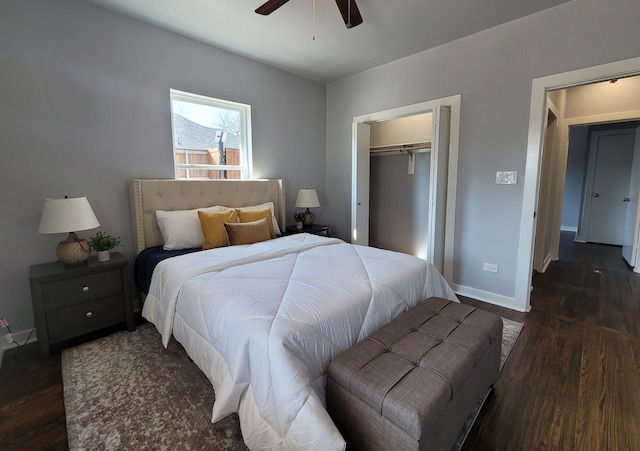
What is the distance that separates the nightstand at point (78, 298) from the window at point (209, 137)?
1.24m

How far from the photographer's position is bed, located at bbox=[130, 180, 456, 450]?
1203mm

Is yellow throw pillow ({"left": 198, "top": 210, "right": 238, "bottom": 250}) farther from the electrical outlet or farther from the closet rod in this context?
the closet rod

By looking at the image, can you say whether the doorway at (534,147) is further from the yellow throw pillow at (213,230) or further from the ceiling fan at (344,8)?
the yellow throw pillow at (213,230)

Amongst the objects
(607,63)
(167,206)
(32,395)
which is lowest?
(32,395)

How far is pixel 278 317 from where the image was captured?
1.38 metres

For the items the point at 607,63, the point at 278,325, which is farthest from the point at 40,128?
the point at 607,63

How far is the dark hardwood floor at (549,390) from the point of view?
1.47 meters

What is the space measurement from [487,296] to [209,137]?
354 cm

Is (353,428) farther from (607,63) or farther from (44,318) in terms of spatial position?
(607,63)

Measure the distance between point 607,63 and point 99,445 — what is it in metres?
4.19

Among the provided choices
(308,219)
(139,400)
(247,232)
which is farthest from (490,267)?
(139,400)

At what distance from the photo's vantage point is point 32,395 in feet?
5.86

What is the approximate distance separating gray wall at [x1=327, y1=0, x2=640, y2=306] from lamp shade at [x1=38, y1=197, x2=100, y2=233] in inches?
134

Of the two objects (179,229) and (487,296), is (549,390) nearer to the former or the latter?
(487,296)
